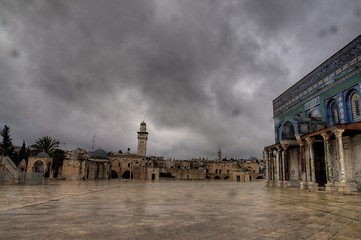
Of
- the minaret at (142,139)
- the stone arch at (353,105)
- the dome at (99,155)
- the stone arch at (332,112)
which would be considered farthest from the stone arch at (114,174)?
the stone arch at (353,105)

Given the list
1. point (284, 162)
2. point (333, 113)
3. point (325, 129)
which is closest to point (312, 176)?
point (325, 129)

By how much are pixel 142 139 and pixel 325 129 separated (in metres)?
57.2

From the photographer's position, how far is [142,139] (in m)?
70.9

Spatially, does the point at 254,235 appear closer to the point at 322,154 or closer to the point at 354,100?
the point at 354,100

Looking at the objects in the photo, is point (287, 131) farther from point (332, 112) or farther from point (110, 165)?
point (110, 165)

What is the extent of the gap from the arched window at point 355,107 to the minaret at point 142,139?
186 feet

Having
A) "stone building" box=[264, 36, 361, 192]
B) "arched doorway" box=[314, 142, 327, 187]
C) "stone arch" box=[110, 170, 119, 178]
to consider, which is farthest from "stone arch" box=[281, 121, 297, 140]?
"stone arch" box=[110, 170, 119, 178]

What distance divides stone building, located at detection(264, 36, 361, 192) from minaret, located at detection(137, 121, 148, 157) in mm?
46023

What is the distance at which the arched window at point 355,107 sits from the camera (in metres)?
17.7

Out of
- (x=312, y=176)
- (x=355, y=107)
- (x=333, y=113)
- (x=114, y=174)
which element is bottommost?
(x=114, y=174)

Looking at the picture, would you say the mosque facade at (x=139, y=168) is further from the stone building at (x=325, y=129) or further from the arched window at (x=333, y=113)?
the arched window at (x=333, y=113)

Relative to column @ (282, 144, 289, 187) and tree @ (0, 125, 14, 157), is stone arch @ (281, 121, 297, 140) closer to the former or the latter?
column @ (282, 144, 289, 187)

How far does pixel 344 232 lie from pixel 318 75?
2082 centimetres

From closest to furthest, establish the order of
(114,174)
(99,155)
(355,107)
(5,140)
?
1. (355,107)
2. (5,140)
3. (99,155)
4. (114,174)
